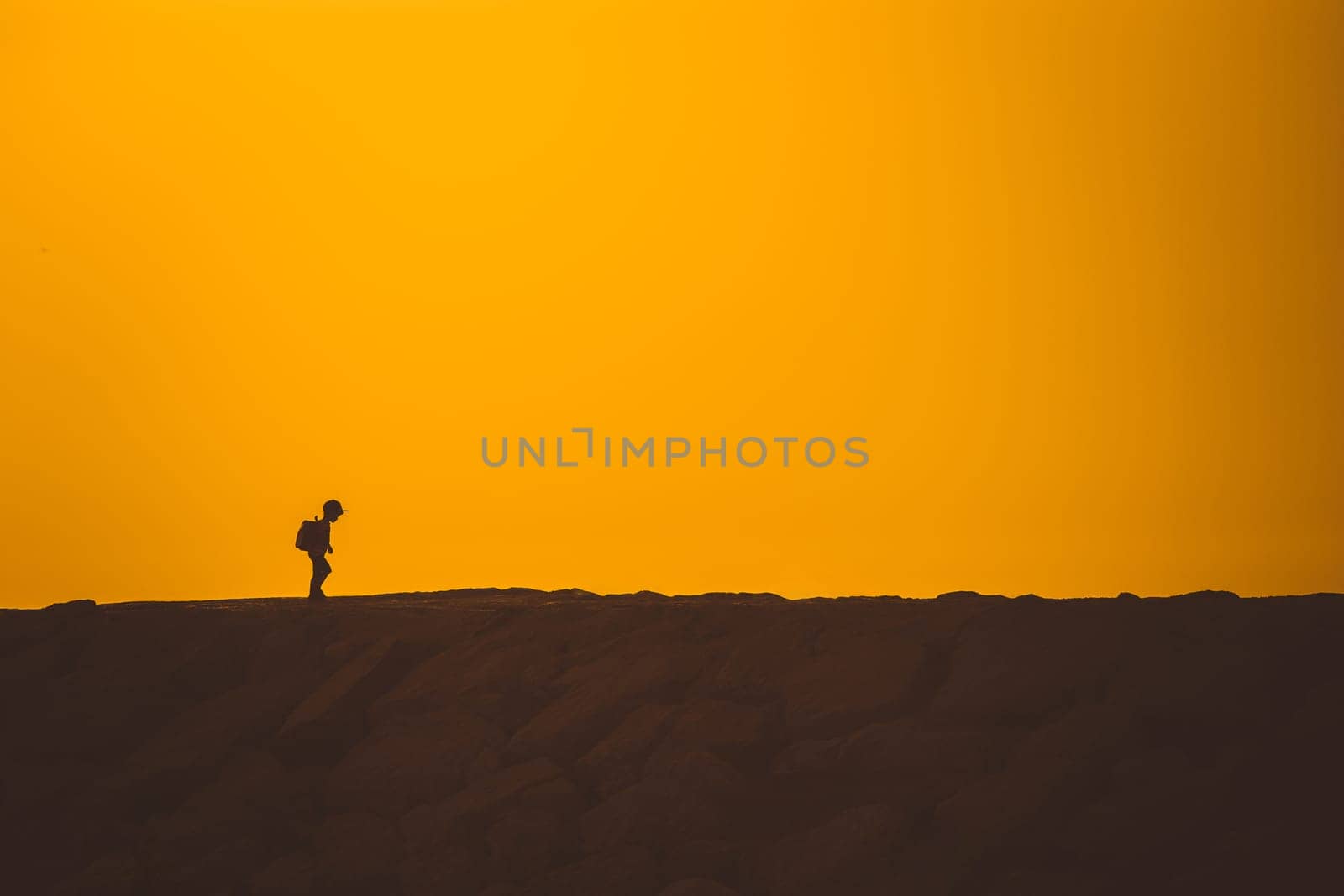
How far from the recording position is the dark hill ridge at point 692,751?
17.3 feet

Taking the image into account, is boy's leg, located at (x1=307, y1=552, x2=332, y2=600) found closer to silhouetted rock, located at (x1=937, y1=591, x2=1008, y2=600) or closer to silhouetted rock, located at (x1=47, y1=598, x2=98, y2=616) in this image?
silhouetted rock, located at (x1=47, y1=598, x2=98, y2=616)

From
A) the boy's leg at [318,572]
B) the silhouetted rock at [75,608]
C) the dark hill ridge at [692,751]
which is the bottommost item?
the dark hill ridge at [692,751]

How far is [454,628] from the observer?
670 cm

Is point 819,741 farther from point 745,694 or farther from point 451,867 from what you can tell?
point 451,867

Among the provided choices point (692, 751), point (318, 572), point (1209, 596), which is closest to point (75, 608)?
point (318, 572)

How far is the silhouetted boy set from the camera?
26.7 feet

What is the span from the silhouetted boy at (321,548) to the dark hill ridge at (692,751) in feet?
4.04

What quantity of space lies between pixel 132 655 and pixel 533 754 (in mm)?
2118

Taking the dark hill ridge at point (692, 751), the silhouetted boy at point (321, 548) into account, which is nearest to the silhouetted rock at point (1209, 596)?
the dark hill ridge at point (692, 751)

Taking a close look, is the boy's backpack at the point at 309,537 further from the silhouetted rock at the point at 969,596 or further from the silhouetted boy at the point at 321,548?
the silhouetted rock at the point at 969,596

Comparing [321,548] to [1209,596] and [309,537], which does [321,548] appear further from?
[1209,596]

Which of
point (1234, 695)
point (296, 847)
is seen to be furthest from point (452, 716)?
point (1234, 695)

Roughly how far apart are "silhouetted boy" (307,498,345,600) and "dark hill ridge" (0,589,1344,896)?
4.04ft

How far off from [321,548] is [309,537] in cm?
10
